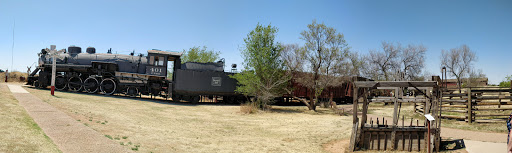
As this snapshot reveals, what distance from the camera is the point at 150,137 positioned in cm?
1017

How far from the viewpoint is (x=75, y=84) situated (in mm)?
21766

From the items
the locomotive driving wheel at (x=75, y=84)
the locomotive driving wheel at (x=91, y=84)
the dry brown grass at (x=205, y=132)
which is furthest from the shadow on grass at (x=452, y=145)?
the locomotive driving wheel at (x=75, y=84)

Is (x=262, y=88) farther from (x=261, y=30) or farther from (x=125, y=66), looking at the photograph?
(x=125, y=66)

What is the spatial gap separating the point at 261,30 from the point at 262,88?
168 inches

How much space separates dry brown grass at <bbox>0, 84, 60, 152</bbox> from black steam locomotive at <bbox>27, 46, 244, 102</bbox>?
12.4 meters

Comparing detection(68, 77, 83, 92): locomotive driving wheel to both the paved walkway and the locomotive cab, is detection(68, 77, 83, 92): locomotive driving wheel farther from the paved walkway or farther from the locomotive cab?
the paved walkway

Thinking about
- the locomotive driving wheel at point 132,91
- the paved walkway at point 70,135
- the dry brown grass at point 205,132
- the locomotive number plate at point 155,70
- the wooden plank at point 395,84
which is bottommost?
the dry brown grass at point 205,132

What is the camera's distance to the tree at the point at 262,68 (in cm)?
2217

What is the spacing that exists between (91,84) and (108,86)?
1146 mm

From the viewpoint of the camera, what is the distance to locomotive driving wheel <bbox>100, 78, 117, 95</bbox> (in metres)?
22.0

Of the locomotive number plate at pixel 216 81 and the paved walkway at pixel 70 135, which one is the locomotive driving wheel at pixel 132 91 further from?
the paved walkway at pixel 70 135

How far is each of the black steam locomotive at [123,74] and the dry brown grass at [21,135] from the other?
1237cm

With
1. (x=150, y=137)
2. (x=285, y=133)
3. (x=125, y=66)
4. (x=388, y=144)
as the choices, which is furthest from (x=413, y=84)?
(x=125, y=66)

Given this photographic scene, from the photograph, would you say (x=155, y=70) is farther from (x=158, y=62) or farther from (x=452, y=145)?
(x=452, y=145)
